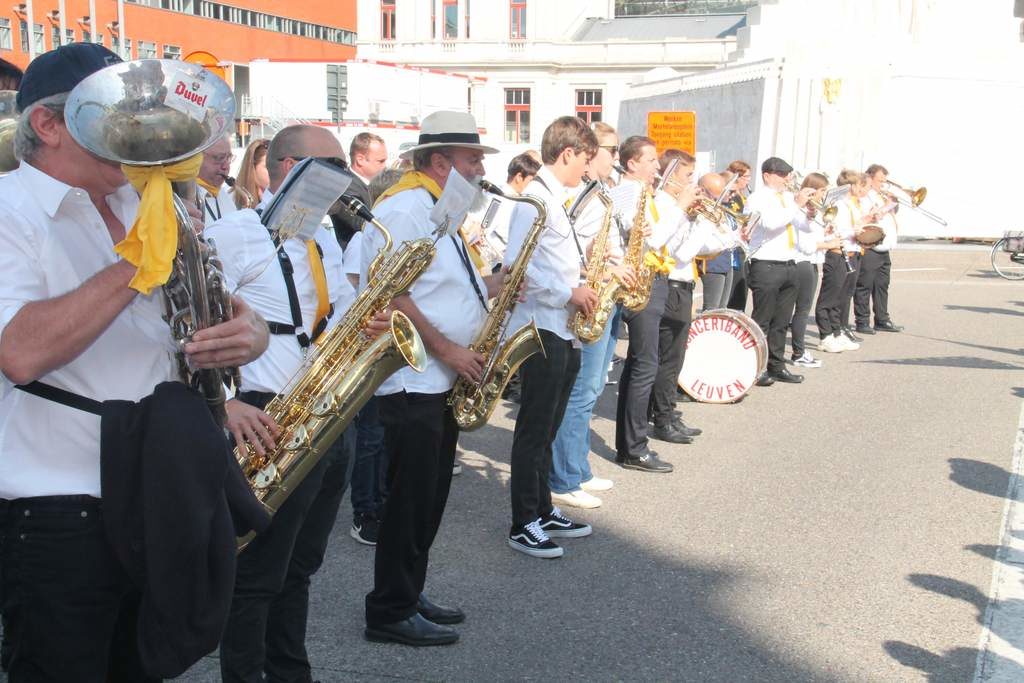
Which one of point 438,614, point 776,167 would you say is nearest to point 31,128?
point 438,614

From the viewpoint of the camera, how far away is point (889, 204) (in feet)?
40.5

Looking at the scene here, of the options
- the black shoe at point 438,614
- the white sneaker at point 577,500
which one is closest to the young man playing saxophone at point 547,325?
the white sneaker at point 577,500

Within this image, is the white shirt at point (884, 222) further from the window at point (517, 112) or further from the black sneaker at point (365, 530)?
the window at point (517, 112)

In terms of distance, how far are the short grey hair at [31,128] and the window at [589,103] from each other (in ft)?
197

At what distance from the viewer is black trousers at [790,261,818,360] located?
10.0m

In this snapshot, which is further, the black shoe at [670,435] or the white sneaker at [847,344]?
the white sneaker at [847,344]

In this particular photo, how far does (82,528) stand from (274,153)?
1.91 m

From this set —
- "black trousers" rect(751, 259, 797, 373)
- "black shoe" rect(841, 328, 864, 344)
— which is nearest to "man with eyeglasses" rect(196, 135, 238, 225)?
"black trousers" rect(751, 259, 797, 373)

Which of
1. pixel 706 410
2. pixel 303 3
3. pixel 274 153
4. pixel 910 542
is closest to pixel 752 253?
pixel 706 410

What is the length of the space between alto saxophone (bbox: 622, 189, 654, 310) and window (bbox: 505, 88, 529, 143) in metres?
55.6

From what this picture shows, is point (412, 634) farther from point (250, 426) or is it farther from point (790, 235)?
point (790, 235)

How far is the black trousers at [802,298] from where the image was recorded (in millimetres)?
10016

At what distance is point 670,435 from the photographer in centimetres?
764

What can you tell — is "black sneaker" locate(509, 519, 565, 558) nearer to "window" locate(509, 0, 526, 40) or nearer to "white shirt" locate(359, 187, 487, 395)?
"white shirt" locate(359, 187, 487, 395)
